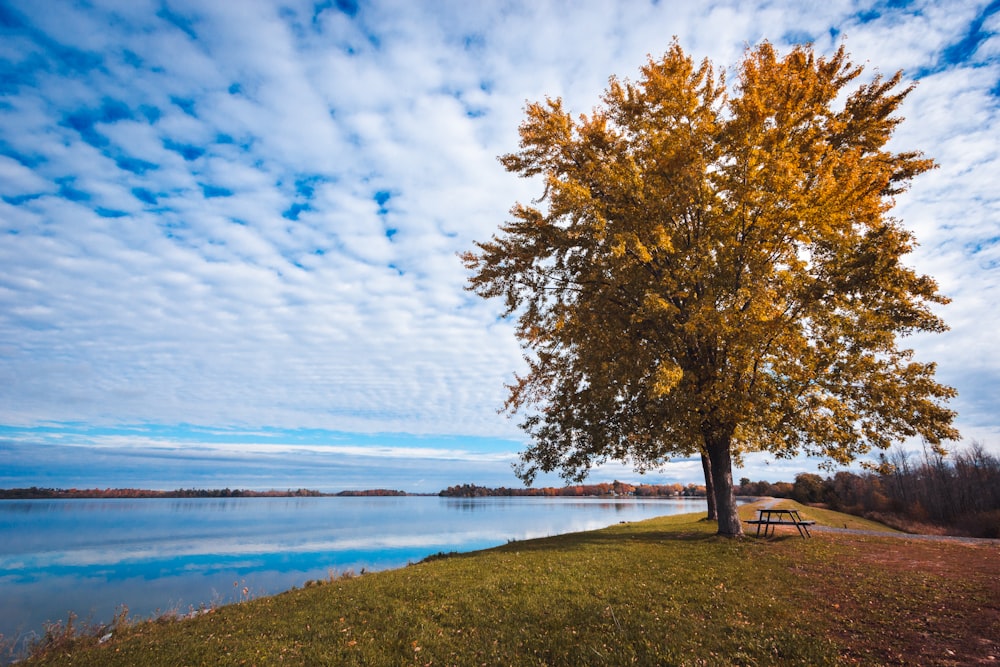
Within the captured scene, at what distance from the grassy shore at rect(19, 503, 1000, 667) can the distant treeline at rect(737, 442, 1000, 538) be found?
135 ft

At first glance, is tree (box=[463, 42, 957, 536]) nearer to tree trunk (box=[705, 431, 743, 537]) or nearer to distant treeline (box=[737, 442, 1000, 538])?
tree trunk (box=[705, 431, 743, 537])

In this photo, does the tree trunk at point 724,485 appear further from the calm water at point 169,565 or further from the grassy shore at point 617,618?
the calm water at point 169,565

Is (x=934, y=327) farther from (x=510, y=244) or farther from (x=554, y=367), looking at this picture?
(x=510, y=244)

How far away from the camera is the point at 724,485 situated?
18797 mm

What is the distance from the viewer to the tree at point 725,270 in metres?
15.8

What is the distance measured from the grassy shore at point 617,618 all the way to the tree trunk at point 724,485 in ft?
10.3

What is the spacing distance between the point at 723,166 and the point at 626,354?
882 cm

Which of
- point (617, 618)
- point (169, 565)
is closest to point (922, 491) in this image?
point (617, 618)

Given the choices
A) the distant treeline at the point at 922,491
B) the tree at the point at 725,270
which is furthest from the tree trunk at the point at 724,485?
the distant treeline at the point at 922,491

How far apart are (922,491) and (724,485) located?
65972 mm

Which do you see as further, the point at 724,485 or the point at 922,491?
the point at 922,491

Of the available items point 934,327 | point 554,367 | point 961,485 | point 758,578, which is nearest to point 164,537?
point 554,367

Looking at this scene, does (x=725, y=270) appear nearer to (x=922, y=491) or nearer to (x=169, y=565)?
(x=169, y=565)

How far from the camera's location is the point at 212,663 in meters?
8.48
